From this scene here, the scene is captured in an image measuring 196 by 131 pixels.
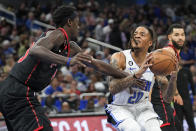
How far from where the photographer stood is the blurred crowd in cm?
903

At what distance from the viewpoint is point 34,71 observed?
393cm

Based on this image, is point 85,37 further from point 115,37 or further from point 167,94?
point 167,94

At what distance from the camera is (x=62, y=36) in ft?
12.9

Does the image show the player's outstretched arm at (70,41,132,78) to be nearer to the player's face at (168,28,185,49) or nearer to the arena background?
the player's face at (168,28,185,49)

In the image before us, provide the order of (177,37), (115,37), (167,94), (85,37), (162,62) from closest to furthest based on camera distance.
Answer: (162,62), (167,94), (177,37), (85,37), (115,37)

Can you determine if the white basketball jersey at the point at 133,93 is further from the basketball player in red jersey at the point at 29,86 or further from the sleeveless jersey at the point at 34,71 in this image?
the sleeveless jersey at the point at 34,71

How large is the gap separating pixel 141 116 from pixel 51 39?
1610 millimetres

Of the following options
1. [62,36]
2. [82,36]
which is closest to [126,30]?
[82,36]

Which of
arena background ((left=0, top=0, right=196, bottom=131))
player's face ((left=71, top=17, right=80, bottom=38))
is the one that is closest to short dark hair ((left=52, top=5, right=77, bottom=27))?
player's face ((left=71, top=17, right=80, bottom=38))

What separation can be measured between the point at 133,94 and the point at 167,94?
0.64 metres

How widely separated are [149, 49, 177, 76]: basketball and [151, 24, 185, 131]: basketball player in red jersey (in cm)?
44

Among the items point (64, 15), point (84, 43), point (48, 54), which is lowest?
point (48, 54)

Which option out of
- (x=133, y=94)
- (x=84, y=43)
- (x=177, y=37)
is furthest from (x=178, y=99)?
(x=84, y=43)

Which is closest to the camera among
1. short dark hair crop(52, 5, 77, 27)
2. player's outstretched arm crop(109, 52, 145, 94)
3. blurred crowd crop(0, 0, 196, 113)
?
short dark hair crop(52, 5, 77, 27)
